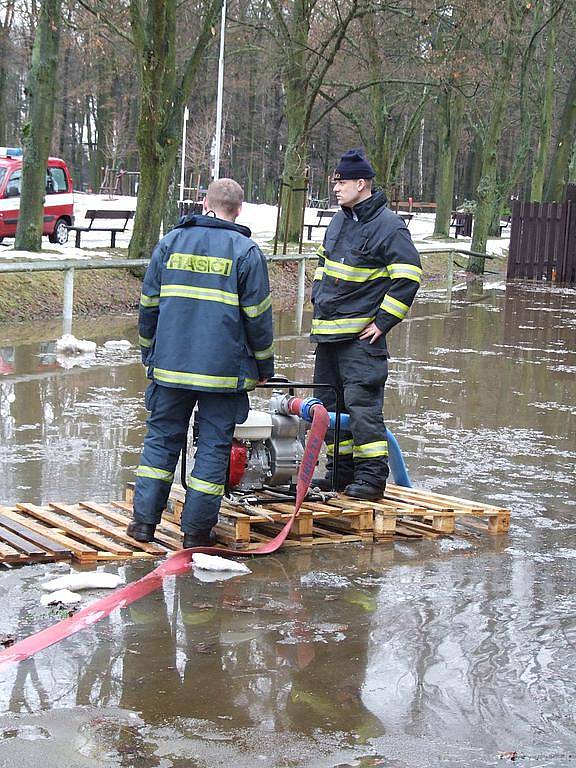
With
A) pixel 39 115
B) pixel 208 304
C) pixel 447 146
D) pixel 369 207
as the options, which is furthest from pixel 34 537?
pixel 447 146

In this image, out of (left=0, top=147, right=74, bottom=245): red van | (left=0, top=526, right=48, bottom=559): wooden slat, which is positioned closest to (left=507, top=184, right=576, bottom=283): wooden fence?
(left=0, top=147, right=74, bottom=245): red van

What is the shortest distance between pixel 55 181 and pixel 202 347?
72.4ft

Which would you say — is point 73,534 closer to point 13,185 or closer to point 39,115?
point 39,115

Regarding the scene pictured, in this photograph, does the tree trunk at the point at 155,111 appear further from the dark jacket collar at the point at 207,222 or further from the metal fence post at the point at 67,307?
the dark jacket collar at the point at 207,222

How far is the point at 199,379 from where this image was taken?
5938 millimetres

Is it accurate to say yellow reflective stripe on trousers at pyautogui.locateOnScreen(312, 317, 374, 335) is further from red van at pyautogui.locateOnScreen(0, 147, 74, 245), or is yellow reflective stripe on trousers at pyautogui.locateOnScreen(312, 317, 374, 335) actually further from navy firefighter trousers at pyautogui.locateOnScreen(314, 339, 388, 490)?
red van at pyautogui.locateOnScreen(0, 147, 74, 245)

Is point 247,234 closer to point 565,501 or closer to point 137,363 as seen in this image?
point 565,501

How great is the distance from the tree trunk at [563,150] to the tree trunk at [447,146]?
387 centimetres

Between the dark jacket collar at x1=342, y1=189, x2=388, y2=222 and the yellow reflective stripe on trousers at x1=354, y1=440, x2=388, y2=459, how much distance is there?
1.27 meters

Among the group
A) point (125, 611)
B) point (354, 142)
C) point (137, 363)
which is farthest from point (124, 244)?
point (354, 142)

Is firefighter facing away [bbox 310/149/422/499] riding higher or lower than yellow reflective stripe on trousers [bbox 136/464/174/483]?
higher

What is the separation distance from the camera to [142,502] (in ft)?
20.2

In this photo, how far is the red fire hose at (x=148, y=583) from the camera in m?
4.49

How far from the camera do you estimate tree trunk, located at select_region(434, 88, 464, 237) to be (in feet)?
137
